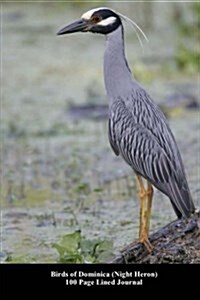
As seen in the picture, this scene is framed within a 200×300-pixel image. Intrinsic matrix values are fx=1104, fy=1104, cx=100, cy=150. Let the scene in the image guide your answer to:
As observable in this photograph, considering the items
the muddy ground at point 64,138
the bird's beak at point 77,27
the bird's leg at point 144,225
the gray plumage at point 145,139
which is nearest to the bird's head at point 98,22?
the bird's beak at point 77,27

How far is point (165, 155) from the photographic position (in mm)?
6012

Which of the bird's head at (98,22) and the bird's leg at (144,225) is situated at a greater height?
the bird's head at (98,22)

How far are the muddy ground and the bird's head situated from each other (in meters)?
1.31

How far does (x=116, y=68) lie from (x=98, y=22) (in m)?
0.28

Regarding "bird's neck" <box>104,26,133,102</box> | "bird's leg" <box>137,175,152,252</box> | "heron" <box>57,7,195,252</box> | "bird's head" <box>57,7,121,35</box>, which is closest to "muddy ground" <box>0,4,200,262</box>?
"bird's leg" <box>137,175,152,252</box>

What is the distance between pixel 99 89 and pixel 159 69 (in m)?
0.91

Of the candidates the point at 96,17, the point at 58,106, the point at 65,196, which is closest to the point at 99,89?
the point at 58,106

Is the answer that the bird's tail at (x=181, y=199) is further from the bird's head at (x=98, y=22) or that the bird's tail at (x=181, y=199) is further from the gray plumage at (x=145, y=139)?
the bird's head at (x=98, y=22)

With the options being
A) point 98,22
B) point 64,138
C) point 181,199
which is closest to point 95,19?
point 98,22

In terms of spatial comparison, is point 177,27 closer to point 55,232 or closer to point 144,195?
point 55,232

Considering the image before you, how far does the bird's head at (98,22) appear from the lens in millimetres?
6121

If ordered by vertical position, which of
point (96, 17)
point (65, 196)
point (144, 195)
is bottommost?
point (65, 196)

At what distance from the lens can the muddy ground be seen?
7473 millimetres
